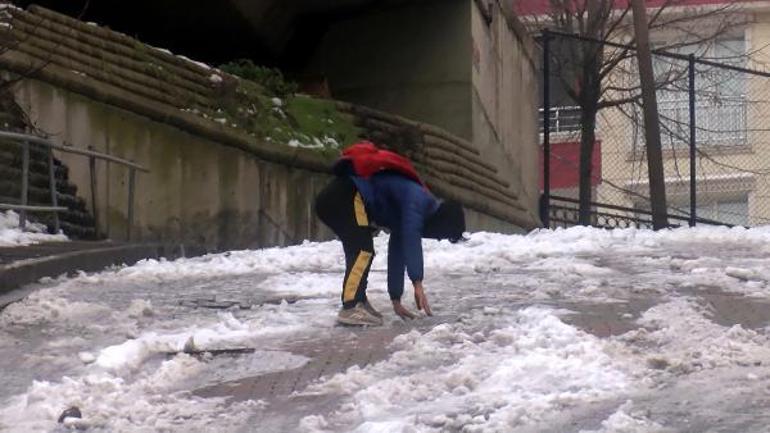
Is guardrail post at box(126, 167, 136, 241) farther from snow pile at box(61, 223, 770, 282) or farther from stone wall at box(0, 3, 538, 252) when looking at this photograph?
snow pile at box(61, 223, 770, 282)

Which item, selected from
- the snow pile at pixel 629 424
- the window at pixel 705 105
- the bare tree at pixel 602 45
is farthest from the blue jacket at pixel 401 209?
the window at pixel 705 105

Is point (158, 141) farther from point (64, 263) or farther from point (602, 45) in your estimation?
point (602, 45)

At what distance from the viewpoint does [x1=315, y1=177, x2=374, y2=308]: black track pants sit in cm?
750

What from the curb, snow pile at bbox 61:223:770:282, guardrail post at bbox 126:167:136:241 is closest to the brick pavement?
snow pile at bbox 61:223:770:282

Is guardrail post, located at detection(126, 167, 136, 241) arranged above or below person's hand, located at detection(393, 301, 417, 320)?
above

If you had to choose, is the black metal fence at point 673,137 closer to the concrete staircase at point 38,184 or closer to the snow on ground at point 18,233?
the concrete staircase at point 38,184

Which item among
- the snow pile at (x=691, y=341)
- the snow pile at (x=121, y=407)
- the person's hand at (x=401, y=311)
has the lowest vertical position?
the snow pile at (x=121, y=407)

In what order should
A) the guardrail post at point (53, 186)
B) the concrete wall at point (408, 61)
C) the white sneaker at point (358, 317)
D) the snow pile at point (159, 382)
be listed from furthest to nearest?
the concrete wall at point (408, 61), the guardrail post at point (53, 186), the white sneaker at point (358, 317), the snow pile at point (159, 382)

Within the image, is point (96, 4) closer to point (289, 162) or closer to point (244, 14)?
point (244, 14)

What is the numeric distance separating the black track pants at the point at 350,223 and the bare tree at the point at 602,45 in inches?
508

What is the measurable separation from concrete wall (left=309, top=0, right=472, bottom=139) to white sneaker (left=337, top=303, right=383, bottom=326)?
10.1 metres

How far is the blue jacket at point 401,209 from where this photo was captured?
738 cm

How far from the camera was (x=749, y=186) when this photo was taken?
2286 cm

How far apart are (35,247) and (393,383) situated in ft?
18.1
